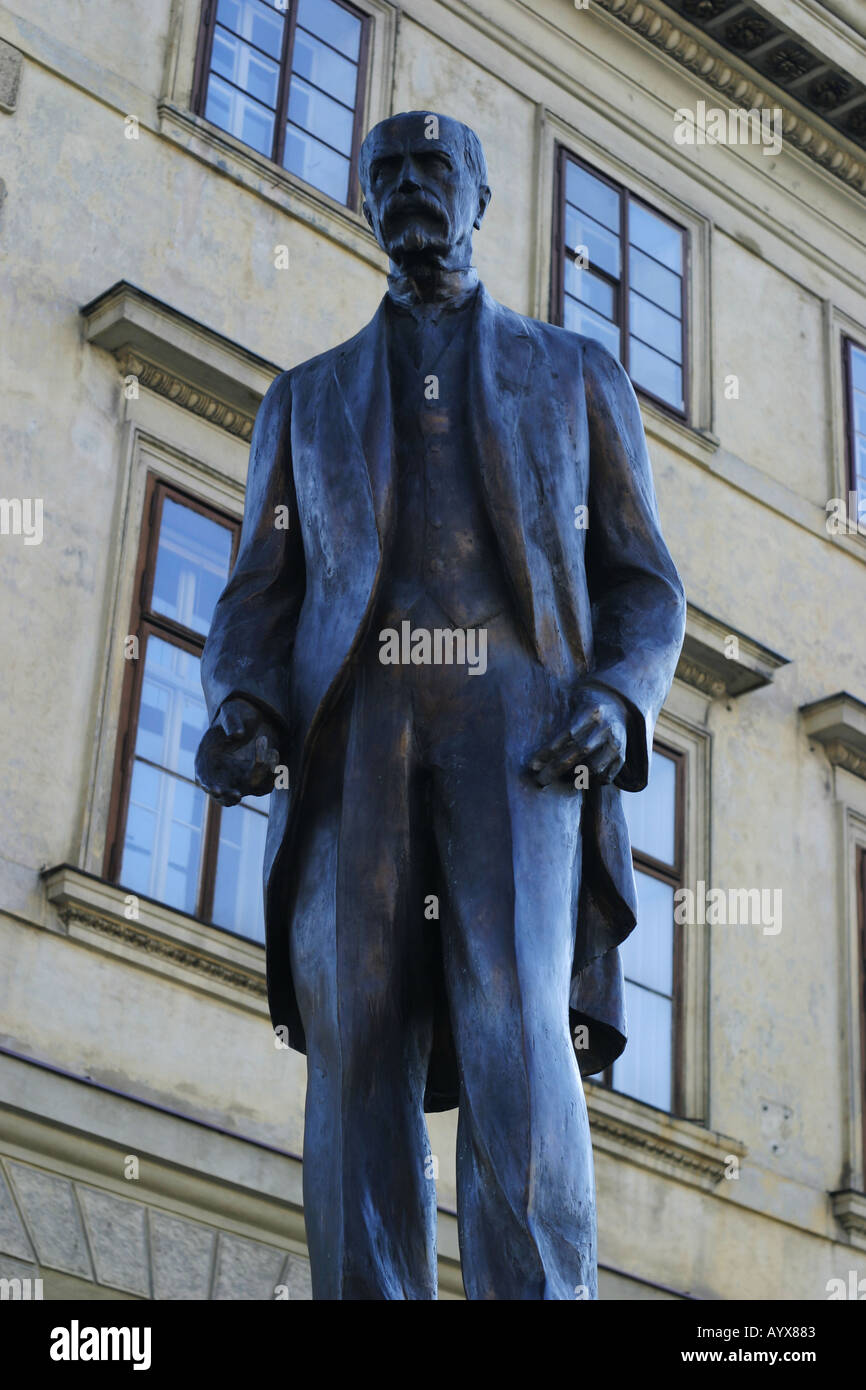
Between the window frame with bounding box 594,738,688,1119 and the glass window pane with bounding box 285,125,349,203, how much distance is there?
3.41 meters

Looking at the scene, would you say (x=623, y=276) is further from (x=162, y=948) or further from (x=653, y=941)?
(x=162, y=948)

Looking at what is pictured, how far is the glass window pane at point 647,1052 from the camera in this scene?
13469 millimetres

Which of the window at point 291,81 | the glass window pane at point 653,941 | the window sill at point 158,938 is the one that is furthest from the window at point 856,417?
the window sill at point 158,938

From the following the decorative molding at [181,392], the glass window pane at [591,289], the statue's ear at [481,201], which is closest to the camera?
the statue's ear at [481,201]

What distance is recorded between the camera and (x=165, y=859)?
11.3 metres

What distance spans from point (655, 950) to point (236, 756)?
34.0 ft

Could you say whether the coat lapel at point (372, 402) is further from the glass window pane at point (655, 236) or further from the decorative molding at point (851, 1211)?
the glass window pane at point (655, 236)

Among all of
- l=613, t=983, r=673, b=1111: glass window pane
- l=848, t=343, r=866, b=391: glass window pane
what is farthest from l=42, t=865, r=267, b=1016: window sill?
l=848, t=343, r=866, b=391: glass window pane

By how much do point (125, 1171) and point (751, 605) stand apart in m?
6.28

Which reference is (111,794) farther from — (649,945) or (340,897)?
(340,897)

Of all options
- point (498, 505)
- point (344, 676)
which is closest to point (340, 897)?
point (344, 676)

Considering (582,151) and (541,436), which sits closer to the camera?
(541,436)

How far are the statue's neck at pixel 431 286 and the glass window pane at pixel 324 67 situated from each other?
979 cm

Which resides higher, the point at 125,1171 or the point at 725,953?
the point at 725,953
